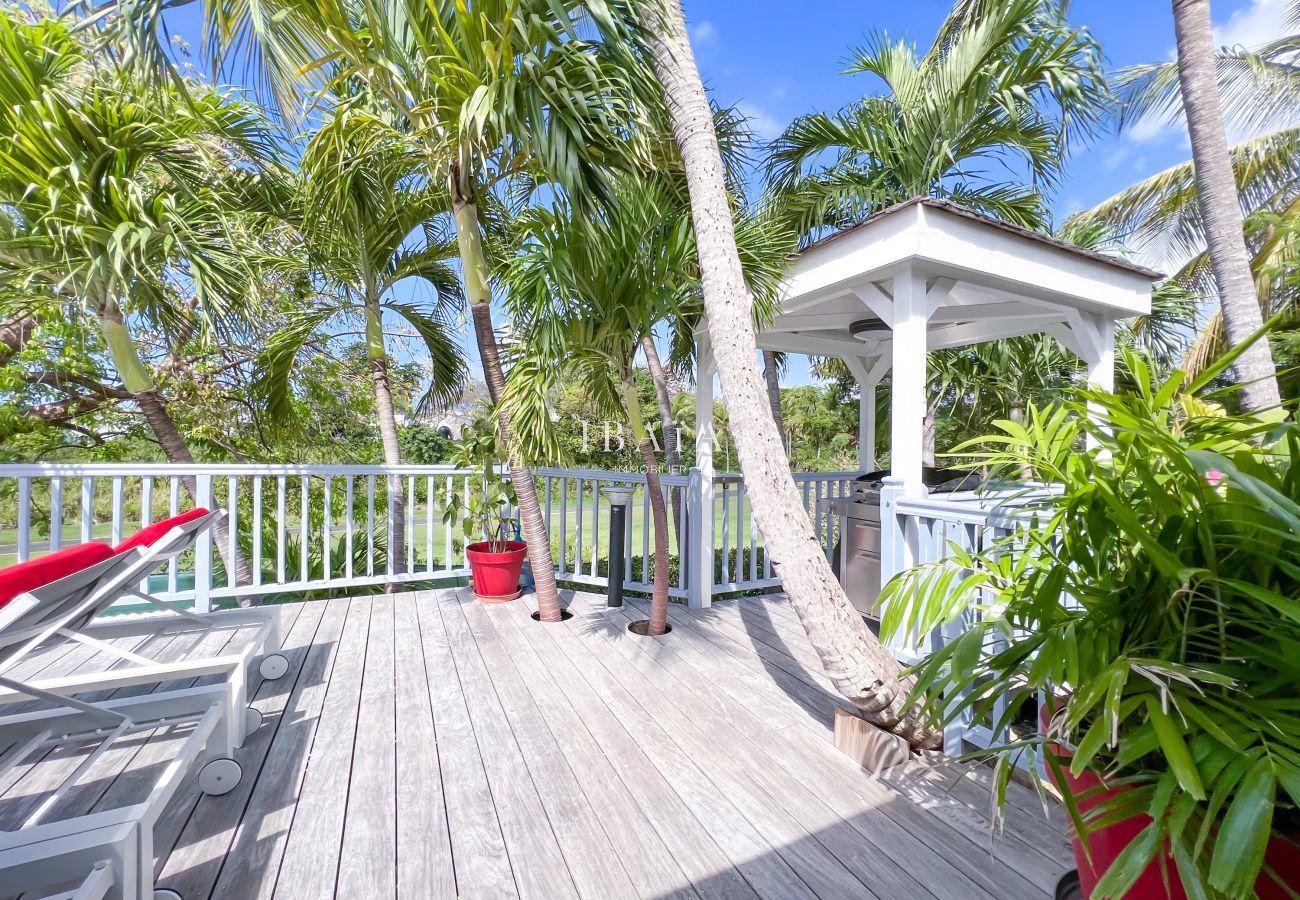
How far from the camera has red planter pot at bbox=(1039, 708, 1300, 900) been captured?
87 cm

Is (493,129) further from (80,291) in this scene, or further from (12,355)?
(12,355)

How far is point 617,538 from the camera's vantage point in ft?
13.1

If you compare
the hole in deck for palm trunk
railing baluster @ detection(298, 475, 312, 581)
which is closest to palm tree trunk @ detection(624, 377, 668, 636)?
the hole in deck for palm trunk

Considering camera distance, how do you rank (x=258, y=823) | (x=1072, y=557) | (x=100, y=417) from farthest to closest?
(x=100, y=417) → (x=258, y=823) → (x=1072, y=557)

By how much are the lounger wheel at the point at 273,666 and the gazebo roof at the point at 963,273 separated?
11.2ft

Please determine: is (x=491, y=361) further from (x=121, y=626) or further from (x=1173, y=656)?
(x=1173, y=656)

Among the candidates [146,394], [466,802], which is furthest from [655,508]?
[146,394]

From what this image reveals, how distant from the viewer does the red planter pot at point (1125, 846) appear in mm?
865

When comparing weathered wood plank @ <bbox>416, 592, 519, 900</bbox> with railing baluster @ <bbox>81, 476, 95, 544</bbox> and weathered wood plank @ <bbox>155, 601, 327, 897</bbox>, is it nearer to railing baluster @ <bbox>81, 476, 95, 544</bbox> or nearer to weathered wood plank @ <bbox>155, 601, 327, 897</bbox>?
weathered wood plank @ <bbox>155, 601, 327, 897</bbox>

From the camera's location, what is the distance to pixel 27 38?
3270mm

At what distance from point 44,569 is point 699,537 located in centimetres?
322

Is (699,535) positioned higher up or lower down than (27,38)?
lower down

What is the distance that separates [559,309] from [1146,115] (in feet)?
35.5

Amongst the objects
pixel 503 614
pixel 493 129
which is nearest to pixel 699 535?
pixel 503 614
